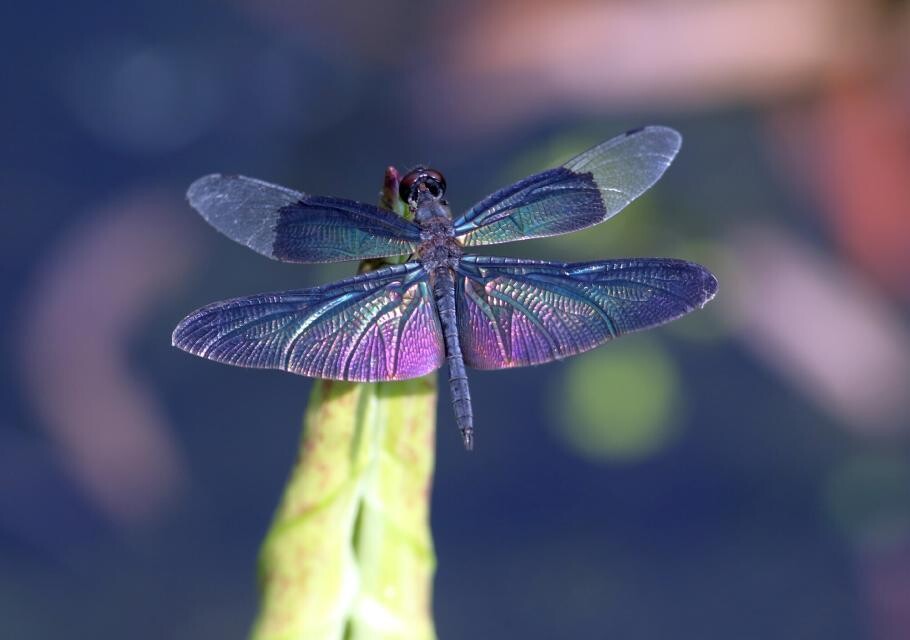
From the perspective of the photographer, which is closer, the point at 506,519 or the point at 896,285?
the point at 506,519

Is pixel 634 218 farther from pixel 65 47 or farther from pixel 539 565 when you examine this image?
pixel 65 47

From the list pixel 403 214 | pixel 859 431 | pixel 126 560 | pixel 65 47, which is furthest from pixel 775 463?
pixel 65 47

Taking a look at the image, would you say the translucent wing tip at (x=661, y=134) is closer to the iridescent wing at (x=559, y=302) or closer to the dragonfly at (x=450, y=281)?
the dragonfly at (x=450, y=281)

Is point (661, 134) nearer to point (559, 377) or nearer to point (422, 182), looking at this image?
point (422, 182)

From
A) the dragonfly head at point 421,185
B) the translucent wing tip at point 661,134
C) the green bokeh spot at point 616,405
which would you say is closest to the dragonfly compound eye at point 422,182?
the dragonfly head at point 421,185

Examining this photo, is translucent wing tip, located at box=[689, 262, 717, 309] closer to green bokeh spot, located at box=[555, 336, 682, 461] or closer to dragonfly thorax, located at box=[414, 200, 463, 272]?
dragonfly thorax, located at box=[414, 200, 463, 272]

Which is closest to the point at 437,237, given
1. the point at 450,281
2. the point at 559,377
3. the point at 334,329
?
the point at 450,281
